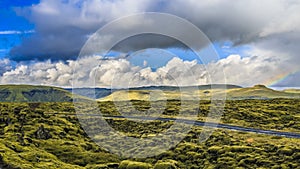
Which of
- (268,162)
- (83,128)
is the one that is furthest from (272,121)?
(83,128)

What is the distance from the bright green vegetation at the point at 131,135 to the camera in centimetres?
6003

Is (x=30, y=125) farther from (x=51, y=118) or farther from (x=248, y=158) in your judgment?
(x=248, y=158)

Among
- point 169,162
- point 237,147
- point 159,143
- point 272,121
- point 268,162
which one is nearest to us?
point 268,162

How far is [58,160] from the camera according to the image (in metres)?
70.1

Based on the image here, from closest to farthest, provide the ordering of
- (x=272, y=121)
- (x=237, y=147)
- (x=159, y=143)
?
(x=237, y=147)
(x=159, y=143)
(x=272, y=121)

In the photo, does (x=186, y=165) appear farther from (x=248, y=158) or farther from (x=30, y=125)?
(x=30, y=125)

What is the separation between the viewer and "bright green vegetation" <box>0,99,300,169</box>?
6003cm

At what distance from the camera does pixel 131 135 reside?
3597 inches

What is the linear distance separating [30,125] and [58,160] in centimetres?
2670

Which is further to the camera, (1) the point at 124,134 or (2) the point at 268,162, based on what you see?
(1) the point at 124,134

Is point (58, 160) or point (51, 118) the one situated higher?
point (51, 118)

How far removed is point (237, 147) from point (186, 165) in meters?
11.7

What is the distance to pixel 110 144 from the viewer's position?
271 ft

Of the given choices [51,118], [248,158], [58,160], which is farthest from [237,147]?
[51,118]
